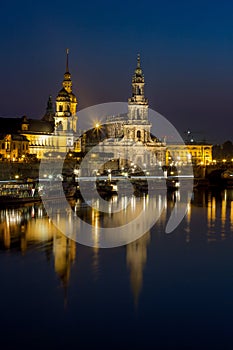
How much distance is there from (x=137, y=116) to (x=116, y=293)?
56.2 meters

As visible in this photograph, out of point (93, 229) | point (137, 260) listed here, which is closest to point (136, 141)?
point (93, 229)

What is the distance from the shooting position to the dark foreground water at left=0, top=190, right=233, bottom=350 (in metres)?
10.9

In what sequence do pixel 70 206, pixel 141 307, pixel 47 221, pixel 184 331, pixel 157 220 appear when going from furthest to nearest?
pixel 70 206
pixel 157 220
pixel 47 221
pixel 141 307
pixel 184 331

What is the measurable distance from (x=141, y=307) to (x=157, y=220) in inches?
565

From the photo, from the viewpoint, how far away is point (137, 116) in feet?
225

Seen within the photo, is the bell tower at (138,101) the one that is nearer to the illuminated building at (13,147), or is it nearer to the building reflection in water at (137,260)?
the illuminated building at (13,147)

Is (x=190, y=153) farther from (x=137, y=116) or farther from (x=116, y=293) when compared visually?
(x=116, y=293)

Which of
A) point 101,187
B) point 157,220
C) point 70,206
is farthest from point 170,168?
point 157,220

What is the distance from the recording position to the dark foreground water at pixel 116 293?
35.8 ft

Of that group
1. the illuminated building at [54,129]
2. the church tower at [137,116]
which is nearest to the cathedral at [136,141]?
the church tower at [137,116]

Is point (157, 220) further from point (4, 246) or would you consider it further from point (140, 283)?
point (140, 283)

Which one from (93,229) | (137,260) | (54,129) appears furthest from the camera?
(54,129)

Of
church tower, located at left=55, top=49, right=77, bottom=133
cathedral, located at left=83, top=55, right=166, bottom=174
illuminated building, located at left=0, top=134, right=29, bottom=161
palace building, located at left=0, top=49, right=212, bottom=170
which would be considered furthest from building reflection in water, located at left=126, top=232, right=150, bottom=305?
cathedral, located at left=83, top=55, right=166, bottom=174

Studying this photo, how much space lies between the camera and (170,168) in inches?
2692
